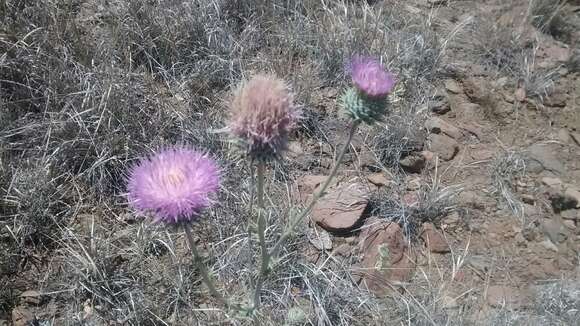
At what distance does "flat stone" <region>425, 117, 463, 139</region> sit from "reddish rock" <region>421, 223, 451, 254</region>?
2.76 feet

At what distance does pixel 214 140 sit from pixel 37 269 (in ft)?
4.31

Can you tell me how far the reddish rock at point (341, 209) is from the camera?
3.38m

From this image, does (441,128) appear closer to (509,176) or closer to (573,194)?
(509,176)

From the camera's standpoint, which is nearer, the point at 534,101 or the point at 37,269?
the point at 37,269

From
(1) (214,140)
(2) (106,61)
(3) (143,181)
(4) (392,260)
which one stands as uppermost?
(3) (143,181)

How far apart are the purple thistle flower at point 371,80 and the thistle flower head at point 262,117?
0.38m

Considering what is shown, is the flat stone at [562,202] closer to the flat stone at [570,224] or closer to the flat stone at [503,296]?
the flat stone at [570,224]

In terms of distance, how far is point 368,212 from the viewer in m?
3.49

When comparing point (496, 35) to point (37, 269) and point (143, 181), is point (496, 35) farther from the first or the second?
point (37, 269)

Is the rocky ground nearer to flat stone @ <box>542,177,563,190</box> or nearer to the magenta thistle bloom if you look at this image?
flat stone @ <box>542,177,563,190</box>

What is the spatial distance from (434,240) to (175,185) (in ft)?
6.40

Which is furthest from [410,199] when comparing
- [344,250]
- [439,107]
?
[439,107]

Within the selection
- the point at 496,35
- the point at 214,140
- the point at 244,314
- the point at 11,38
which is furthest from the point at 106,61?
the point at 496,35

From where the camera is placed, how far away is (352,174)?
3.72 metres
